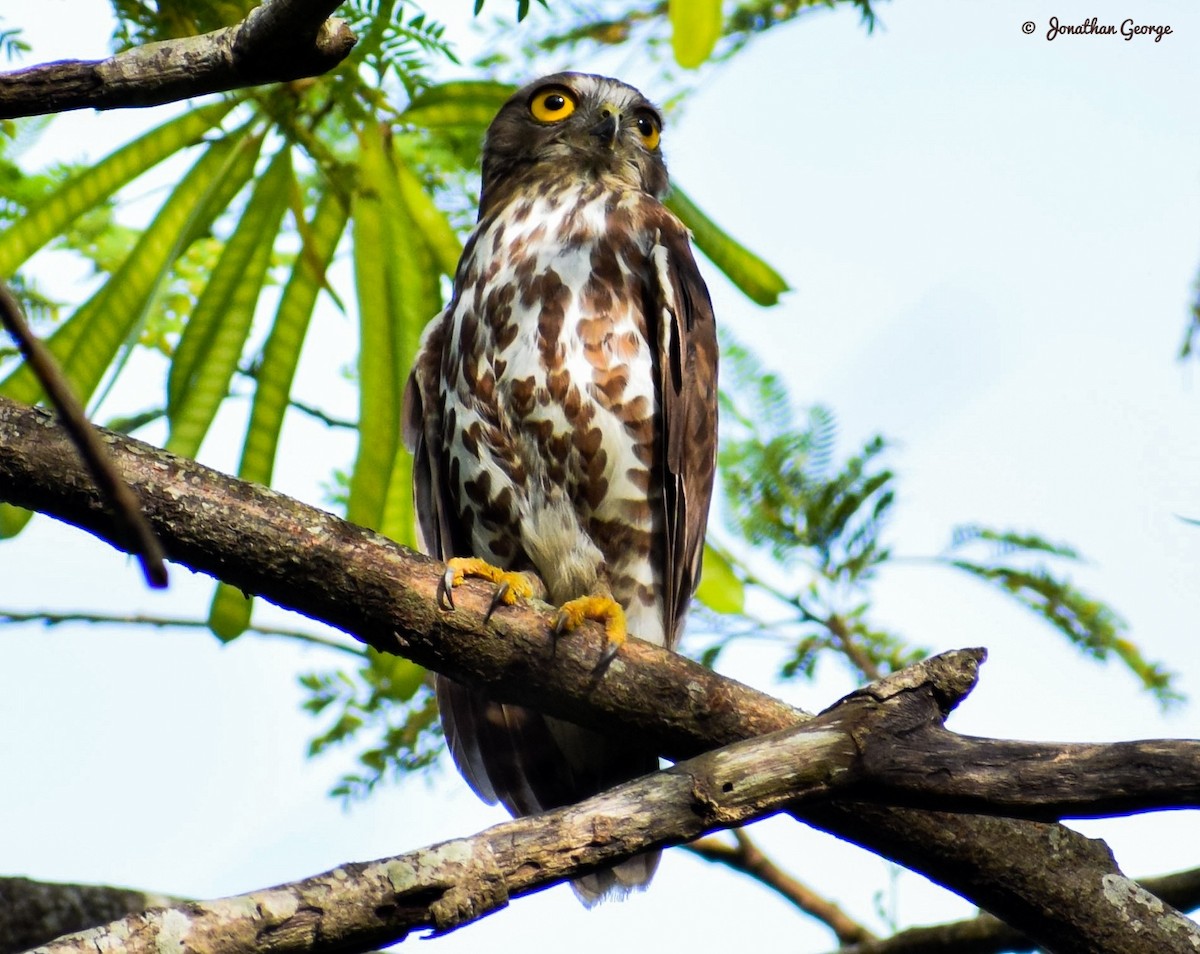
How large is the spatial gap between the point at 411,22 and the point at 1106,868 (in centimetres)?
284

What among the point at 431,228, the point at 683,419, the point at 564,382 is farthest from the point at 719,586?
the point at 431,228

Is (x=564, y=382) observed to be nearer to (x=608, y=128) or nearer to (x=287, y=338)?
(x=287, y=338)

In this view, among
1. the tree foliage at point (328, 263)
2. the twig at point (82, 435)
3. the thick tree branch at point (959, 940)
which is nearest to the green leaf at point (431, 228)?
the tree foliage at point (328, 263)

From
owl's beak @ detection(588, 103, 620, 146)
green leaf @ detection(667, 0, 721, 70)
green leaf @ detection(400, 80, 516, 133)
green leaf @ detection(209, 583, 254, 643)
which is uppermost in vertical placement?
owl's beak @ detection(588, 103, 620, 146)

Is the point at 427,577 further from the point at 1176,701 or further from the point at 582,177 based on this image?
the point at 1176,701

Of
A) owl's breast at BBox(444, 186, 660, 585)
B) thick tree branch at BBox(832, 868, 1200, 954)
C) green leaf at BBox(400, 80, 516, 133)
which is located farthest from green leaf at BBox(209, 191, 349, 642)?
thick tree branch at BBox(832, 868, 1200, 954)

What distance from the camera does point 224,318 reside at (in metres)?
4.04

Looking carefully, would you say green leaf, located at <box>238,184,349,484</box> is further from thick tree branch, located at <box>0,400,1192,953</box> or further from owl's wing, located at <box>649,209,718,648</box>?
owl's wing, located at <box>649,209,718,648</box>

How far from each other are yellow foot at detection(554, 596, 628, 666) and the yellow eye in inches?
91.4

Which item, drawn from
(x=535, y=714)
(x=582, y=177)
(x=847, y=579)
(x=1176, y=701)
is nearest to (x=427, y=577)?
(x=535, y=714)

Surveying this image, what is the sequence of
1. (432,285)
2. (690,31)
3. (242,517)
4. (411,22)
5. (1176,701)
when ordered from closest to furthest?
(242,517) < (690,31) < (411,22) < (432,285) < (1176,701)

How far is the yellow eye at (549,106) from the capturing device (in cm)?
537

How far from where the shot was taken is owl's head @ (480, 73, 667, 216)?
5227 mm

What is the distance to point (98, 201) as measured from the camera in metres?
3.98
